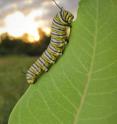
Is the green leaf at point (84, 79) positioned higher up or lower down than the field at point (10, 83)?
higher up

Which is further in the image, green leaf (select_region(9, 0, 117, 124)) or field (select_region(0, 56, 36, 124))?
field (select_region(0, 56, 36, 124))

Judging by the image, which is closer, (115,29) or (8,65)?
(115,29)

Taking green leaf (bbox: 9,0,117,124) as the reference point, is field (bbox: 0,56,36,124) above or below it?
below

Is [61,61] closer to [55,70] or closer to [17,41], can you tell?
[55,70]

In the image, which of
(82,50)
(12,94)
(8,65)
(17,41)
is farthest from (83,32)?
(17,41)

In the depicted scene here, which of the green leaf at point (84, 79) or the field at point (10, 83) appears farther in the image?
the field at point (10, 83)
